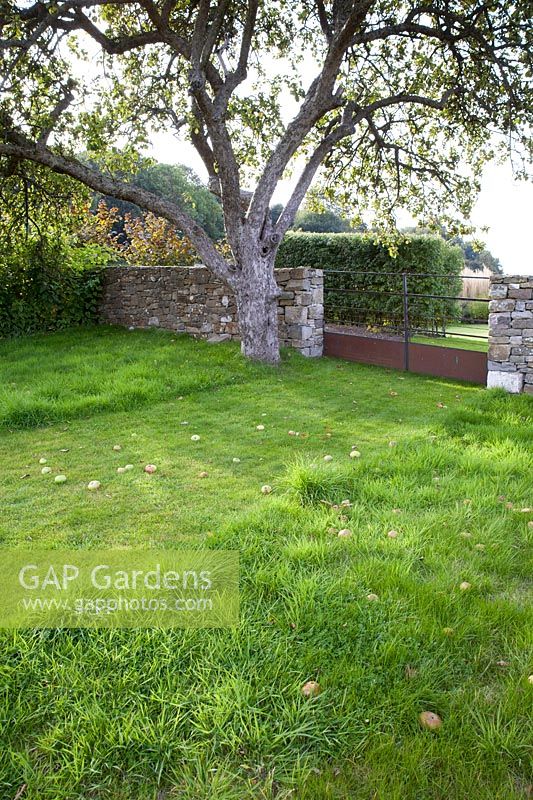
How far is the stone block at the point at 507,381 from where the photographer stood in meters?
7.29

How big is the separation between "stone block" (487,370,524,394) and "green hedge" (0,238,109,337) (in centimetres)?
775

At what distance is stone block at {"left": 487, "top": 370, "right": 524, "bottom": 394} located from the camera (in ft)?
23.9

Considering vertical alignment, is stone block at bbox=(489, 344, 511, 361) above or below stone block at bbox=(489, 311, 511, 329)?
below

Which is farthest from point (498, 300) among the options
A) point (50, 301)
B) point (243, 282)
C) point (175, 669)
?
point (50, 301)

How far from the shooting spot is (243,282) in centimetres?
858

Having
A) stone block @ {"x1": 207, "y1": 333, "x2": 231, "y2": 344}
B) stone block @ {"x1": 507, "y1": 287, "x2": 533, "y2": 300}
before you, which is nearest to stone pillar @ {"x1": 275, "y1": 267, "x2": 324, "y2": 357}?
stone block @ {"x1": 207, "y1": 333, "x2": 231, "y2": 344}

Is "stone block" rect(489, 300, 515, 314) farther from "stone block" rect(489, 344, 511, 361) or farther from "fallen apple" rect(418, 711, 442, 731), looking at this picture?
"fallen apple" rect(418, 711, 442, 731)

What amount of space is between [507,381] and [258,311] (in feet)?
12.0

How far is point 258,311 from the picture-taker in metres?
8.66

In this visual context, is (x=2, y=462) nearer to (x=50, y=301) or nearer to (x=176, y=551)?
(x=176, y=551)

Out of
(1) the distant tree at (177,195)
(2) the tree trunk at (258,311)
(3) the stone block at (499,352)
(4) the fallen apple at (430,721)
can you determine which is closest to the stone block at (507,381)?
(3) the stone block at (499,352)

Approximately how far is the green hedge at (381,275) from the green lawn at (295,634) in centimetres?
737

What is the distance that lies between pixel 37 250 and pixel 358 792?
1022 centimetres

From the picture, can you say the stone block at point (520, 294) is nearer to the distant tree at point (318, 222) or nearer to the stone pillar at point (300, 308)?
the stone pillar at point (300, 308)
